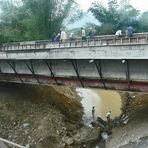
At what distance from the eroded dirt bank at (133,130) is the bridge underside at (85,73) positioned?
3.70 meters

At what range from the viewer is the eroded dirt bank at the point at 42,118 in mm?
30172

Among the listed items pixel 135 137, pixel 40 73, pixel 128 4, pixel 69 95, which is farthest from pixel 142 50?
pixel 128 4

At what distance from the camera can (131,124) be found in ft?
104

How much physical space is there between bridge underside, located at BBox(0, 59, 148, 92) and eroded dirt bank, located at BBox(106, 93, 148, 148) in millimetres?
3698

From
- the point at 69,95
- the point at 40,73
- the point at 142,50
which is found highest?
the point at 142,50

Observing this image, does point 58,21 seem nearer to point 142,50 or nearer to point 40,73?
point 40,73

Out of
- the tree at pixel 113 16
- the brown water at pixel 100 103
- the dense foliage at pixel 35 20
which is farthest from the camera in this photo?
the tree at pixel 113 16

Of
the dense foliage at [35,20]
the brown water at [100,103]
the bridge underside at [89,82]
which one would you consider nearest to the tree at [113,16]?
the dense foliage at [35,20]

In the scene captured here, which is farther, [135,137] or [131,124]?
[131,124]

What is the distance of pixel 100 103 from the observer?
42.6 m

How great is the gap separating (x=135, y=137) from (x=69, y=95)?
681 inches

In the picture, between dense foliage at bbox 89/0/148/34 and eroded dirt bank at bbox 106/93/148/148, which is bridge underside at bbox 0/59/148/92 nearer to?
eroded dirt bank at bbox 106/93/148/148

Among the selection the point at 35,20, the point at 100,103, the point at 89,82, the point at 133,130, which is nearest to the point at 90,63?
the point at 89,82

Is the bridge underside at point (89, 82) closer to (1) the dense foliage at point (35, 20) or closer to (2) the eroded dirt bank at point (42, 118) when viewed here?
(2) the eroded dirt bank at point (42, 118)
